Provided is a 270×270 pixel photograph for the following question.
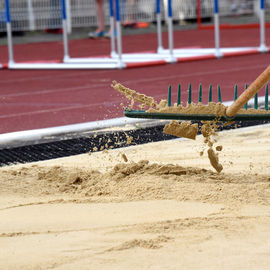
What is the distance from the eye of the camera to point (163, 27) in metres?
17.7

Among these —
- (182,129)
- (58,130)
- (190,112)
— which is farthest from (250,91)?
(58,130)

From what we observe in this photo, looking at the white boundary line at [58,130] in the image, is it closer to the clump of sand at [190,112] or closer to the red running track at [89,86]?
the red running track at [89,86]

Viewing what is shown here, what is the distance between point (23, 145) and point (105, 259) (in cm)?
239

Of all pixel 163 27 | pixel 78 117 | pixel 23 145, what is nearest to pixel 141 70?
pixel 78 117

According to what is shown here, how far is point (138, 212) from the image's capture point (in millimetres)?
3125

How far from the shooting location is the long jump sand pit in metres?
2.55

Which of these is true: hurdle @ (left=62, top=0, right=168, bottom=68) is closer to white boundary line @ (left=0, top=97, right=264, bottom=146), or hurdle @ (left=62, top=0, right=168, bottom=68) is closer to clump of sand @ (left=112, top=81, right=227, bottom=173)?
white boundary line @ (left=0, top=97, right=264, bottom=146)

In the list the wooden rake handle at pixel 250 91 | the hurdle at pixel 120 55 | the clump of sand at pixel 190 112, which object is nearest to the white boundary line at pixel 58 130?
the clump of sand at pixel 190 112

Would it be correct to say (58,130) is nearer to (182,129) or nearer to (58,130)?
(58,130)

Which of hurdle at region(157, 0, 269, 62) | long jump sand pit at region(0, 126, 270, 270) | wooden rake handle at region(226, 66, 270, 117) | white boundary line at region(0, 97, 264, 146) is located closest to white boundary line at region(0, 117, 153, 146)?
white boundary line at region(0, 97, 264, 146)

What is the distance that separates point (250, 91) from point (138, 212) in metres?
0.83

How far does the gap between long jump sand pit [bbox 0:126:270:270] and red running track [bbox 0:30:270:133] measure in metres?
1.71

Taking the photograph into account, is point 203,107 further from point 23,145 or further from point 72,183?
point 23,145

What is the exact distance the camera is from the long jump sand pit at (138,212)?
8.38 feet
